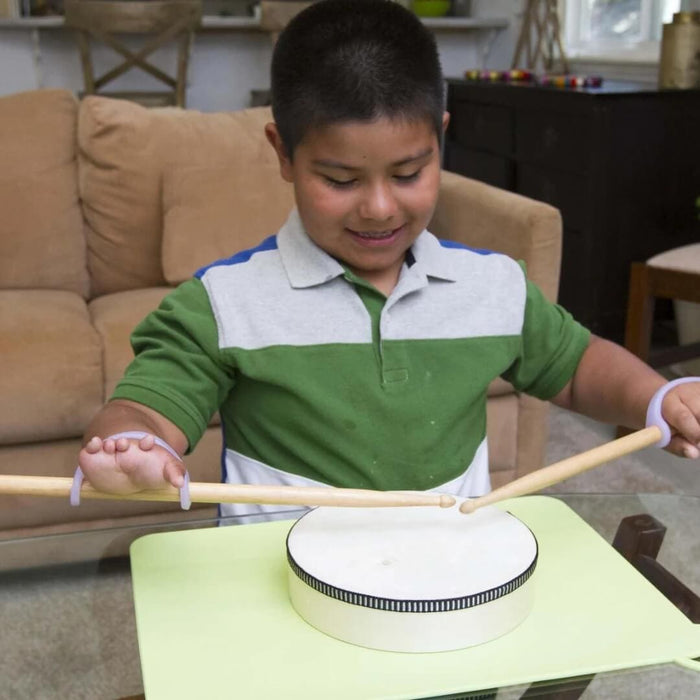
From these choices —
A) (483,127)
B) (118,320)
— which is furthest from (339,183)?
(483,127)

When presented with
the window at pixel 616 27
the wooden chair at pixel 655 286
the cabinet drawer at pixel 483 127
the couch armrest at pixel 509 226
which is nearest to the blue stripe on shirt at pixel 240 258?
the couch armrest at pixel 509 226

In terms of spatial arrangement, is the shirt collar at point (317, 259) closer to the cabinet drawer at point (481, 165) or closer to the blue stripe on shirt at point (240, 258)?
the blue stripe on shirt at point (240, 258)

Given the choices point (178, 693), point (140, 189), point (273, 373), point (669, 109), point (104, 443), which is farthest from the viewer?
point (669, 109)

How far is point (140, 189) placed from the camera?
2.10 m

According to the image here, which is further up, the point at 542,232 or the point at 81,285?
the point at 542,232

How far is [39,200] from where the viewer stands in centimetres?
207

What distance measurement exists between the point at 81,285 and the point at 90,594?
142 centimetres

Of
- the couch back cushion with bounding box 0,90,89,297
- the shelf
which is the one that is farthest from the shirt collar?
the shelf

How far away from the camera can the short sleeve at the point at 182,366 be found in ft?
2.88

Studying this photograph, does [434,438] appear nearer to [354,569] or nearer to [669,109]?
[354,569]

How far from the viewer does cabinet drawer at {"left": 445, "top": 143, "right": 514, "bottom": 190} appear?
3240 millimetres

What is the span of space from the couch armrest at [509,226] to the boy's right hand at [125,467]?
1.22m

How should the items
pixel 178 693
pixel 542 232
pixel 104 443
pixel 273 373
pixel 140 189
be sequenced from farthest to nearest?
1. pixel 140 189
2. pixel 542 232
3. pixel 273 373
4. pixel 104 443
5. pixel 178 693

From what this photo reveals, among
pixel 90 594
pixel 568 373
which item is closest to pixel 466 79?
pixel 568 373
